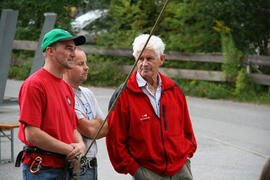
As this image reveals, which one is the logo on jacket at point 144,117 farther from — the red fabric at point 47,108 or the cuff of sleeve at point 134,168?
the red fabric at point 47,108

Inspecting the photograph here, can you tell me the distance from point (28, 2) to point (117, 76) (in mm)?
5647

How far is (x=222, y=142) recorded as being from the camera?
9.26 metres

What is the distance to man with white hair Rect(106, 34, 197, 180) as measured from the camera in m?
3.72

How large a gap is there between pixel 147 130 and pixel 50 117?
854 mm

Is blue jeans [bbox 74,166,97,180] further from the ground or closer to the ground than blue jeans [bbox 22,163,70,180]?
closer to the ground

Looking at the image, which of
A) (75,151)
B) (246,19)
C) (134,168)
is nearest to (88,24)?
(246,19)

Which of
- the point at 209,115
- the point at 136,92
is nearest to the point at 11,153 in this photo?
the point at 136,92

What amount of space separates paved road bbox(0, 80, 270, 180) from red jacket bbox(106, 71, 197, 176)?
10.4ft

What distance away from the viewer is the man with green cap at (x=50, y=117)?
10.2 ft

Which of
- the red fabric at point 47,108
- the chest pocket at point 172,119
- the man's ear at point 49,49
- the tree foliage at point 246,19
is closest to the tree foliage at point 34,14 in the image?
the tree foliage at point 246,19

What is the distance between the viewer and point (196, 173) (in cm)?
720

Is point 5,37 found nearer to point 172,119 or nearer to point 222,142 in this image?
point 222,142

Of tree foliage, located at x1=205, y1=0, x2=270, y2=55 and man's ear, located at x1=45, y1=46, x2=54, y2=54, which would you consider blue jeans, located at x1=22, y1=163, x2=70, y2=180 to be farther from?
tree foliage, located at x1=205, y1=0, x2=270, y2=55

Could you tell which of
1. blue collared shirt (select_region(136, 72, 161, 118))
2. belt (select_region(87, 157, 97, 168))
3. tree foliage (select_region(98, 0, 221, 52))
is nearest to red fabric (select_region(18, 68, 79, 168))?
belt (select_region(87, 157, 97, 168))
